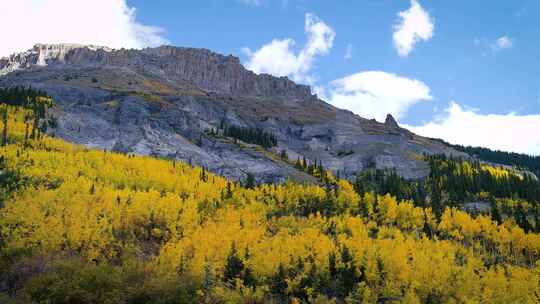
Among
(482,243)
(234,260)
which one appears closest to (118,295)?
(234,260)

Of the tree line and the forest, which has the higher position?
the tree line

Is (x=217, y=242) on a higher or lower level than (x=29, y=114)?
lower

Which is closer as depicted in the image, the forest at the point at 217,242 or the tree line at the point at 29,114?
the forest at the point at 217,242

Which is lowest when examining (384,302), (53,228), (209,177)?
(384,302)

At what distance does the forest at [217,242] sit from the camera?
64875mm

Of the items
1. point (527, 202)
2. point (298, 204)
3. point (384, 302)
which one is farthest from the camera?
point (527, 202)

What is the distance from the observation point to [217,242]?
92.5 m

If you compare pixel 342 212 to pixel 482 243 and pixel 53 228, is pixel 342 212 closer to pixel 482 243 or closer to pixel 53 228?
pixel 482 243

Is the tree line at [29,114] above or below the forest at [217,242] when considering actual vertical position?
above

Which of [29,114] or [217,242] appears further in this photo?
[29,114]

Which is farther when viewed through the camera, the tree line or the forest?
the tree line

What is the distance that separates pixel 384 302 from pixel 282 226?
4111cm

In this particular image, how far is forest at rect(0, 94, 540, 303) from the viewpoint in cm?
6488

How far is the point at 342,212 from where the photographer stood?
13850cm
